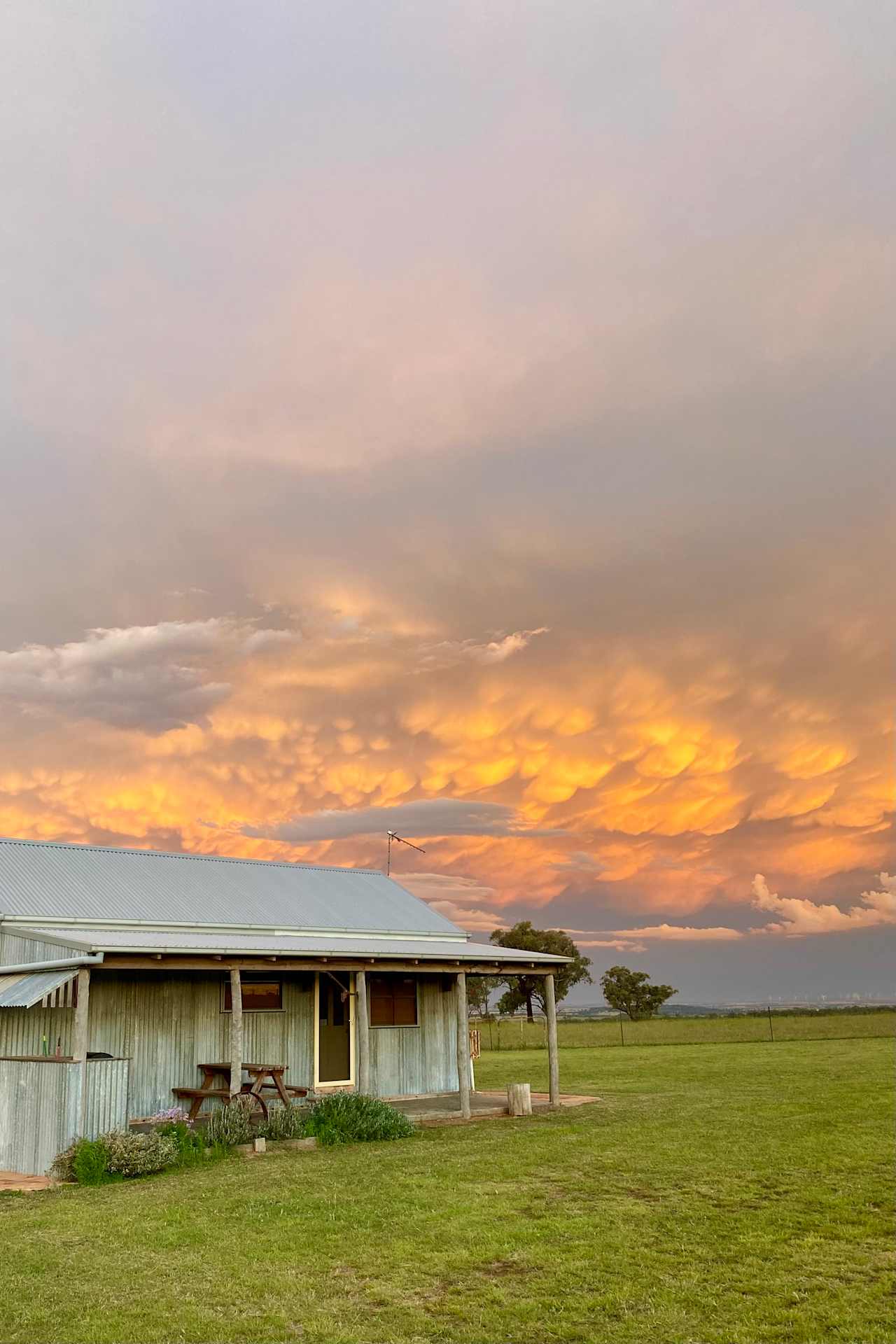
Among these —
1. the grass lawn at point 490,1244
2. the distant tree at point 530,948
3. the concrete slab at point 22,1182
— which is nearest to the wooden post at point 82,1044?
the concrete slab at point 22,1182

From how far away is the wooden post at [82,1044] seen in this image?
1361cm

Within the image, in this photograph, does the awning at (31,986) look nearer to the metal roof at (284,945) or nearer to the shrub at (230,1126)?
the metal roof at (284,945)

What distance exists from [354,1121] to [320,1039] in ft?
13.5

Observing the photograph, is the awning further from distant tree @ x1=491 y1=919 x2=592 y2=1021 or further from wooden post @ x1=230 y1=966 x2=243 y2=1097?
distant tree @ x1=491 y1=919 x2=592 y2=1021

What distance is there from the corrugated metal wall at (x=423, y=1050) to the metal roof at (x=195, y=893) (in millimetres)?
2038

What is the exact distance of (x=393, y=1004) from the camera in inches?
826

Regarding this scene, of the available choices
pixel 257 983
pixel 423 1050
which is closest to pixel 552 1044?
pixel 423 1050

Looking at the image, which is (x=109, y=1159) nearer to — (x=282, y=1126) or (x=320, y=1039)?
(x=282, y=1126)

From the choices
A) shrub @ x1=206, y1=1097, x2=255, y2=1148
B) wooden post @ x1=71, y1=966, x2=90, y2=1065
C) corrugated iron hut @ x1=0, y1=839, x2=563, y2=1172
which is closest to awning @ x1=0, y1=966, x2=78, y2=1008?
corrugated iron hut @ x1=0, y1=839, x2=563, y2=1172

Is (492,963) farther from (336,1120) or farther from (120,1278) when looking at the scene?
(120,1278)

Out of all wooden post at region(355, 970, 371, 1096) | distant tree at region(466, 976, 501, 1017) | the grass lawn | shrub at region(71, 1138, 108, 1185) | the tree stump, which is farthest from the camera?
distant tree at region(466, 976, 501, 1017)

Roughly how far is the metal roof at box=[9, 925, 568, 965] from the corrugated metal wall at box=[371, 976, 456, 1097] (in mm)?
1044

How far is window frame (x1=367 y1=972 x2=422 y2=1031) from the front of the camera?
20.5 m

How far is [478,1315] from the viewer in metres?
7.30
